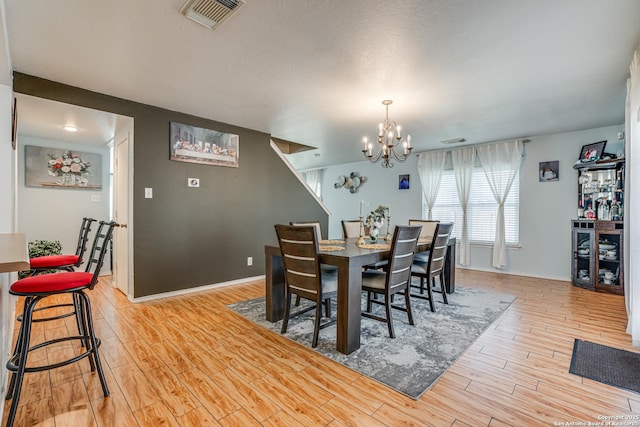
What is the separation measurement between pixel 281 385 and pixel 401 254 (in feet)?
4.50

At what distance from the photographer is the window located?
5062 millimetres

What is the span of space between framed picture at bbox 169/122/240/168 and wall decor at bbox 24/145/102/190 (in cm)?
208

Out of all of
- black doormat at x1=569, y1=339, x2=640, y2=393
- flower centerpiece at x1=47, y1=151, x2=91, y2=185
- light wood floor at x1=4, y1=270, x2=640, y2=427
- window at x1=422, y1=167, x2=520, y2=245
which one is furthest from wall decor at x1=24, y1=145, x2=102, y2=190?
black doormat at x1=569, y1=339, x2=640, y2=393

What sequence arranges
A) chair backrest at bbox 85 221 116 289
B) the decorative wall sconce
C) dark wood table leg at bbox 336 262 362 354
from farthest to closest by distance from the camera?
1. the decorative wall sconce
2. dark wood table leg at bbox 336 262 362 354
3. chair backrest at bbox 85 221 116 289

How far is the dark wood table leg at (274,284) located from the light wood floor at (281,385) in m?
0.22

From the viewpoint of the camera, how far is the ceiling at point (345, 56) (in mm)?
1823

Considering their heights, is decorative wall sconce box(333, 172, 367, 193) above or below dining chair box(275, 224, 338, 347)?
above

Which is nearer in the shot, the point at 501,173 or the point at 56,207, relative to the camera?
the point at 56,207

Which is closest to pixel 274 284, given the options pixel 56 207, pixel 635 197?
pixel 635 197

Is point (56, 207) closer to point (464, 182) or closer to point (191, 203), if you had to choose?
point (191, 203)

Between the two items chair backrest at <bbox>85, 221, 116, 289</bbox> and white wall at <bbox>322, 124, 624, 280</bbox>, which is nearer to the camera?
chair backrest at <bbox>85, 221, 116, 289</bbox>

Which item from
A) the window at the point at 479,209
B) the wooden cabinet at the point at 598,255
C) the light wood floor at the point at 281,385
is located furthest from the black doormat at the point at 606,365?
the window at the point at 479,209

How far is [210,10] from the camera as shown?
5.95 feet

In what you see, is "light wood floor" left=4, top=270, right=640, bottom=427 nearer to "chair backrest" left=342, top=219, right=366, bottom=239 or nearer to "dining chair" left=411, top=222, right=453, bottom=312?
"dining chair" left=411, top=222, right=453, bottom=312
